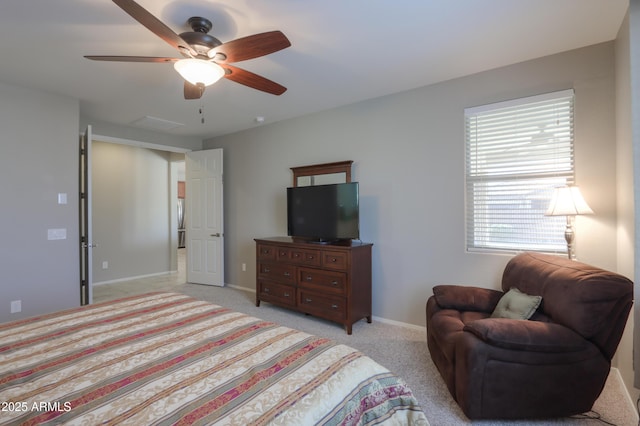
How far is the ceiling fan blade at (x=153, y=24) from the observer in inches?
56.5

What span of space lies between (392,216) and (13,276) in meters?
4.01

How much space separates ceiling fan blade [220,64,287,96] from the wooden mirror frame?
4.98 ft

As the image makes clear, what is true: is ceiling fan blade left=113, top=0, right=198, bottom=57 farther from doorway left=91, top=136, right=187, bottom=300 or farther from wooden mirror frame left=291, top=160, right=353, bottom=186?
doorway left=91, top=136, right=187, bottom=300

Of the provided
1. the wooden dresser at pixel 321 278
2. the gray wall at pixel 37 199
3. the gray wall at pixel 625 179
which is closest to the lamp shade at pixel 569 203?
the gray wall at pixel 625 179

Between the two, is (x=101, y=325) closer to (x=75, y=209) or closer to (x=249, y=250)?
(x=75, y=209)

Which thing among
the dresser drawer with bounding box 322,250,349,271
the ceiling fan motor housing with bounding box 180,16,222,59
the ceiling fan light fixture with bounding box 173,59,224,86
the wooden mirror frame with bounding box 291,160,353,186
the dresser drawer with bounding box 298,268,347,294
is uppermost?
the ceiling fan motor housing with bounding box 180,16,222,59

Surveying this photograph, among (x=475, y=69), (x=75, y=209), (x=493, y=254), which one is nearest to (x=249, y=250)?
(x=75, y=209)

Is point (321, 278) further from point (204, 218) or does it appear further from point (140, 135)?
point (140, 135)

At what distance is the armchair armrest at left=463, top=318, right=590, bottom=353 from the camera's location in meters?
1.70

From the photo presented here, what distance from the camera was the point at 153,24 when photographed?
1574 millimetres

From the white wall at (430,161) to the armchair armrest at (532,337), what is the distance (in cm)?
107

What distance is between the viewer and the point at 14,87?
123 inches

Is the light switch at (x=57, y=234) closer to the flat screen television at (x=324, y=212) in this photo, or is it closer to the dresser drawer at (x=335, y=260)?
the flat screen television at (x=324, y=212)

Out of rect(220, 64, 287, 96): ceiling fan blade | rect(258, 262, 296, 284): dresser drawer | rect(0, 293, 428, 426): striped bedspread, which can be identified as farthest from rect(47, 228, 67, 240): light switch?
rect(220, 64, 287, 96): ceiling fan blade
